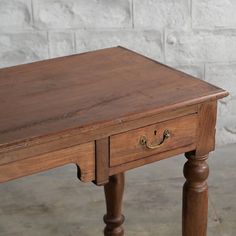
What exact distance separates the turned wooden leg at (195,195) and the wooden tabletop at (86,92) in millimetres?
200

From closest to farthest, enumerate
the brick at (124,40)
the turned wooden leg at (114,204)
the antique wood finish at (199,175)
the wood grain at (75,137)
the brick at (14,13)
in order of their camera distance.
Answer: the wood grain at (75,137) → the antique wood finish at (199,175) → the turned wooden leg at (114,204) → the brick at (14,13) → the brick at (124,40)

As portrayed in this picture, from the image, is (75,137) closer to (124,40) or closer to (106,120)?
(106,120)

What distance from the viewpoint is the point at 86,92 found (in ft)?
5.69

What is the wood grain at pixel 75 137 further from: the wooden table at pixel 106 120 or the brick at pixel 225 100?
the brick at pixel 225 100

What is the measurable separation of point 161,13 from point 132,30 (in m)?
0.15

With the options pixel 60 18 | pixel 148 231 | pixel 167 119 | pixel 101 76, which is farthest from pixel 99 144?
pixel 60 18

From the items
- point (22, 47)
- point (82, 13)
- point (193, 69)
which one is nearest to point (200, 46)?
point (193, 69)

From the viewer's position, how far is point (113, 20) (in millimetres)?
2799

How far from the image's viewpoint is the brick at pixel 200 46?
2.89m

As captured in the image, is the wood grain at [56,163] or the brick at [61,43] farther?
the brick at [61,43]

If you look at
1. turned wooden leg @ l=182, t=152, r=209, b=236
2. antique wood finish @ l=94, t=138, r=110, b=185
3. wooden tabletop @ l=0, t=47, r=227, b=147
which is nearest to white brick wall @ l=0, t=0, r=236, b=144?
wooden tabletop @ l=0, t=47, r=227, b=147

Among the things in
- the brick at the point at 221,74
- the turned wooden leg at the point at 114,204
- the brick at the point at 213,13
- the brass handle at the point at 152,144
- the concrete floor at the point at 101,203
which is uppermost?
the brick at the point at 213,13

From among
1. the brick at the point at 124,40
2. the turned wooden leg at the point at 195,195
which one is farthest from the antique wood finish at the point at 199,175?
the brick at the point at 124,40

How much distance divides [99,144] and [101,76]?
1.12 ft
